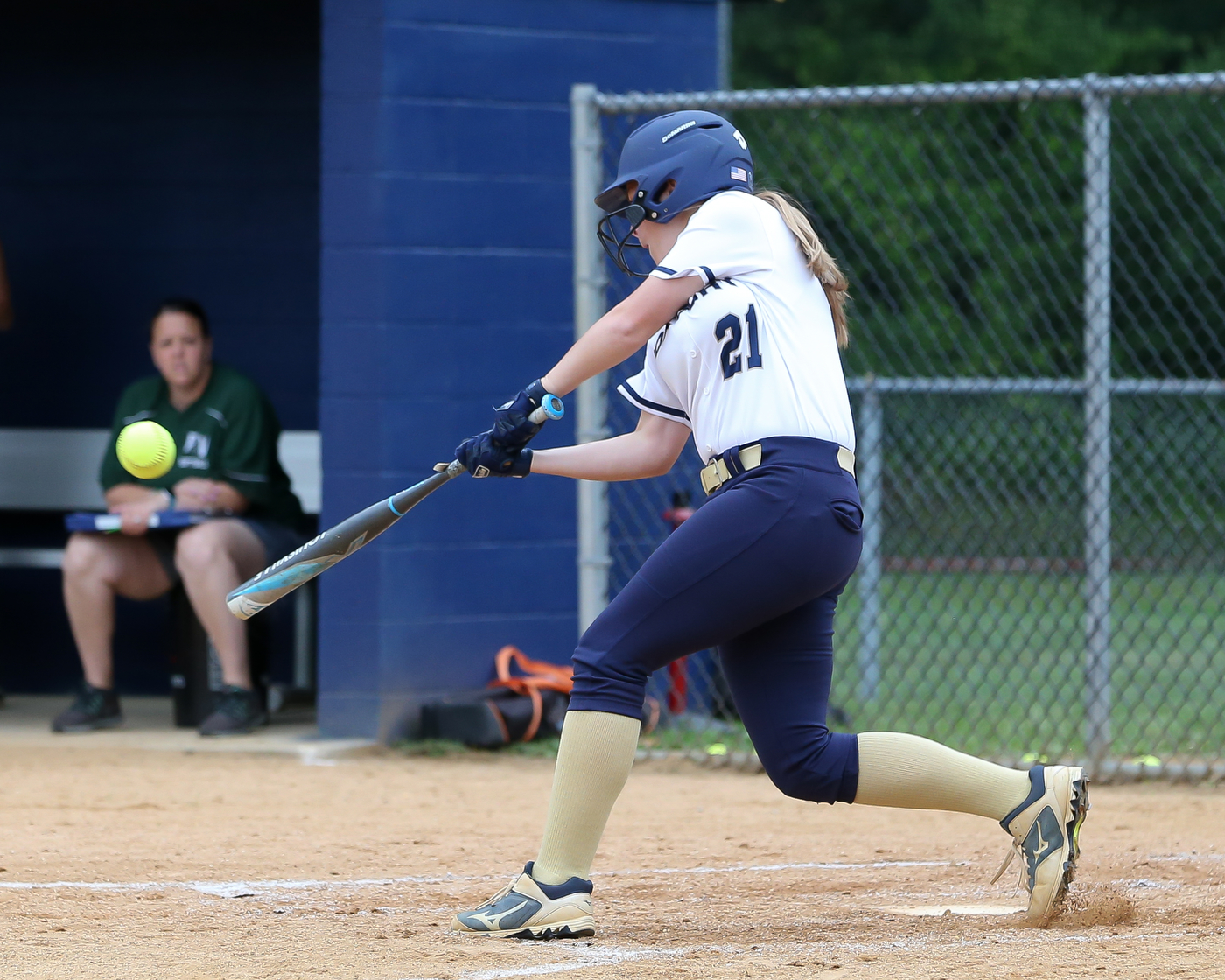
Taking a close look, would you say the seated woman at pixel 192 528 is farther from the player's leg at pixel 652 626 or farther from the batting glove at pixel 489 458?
the player's leg at pixel 652 626

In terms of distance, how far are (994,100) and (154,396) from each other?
3715 millimetres

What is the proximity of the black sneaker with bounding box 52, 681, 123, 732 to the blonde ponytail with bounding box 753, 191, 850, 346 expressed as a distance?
4.26 meters

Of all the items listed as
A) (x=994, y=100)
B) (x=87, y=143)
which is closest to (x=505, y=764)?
(x=994, y=100)

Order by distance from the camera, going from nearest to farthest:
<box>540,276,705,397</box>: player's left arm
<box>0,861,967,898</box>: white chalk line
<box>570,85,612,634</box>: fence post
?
1. <box>540,276,705,397</box>: player's left arm
2. <box>0,861,967,898</box>: white chalk line
3. <box>570,85,612,634</box>: fence post

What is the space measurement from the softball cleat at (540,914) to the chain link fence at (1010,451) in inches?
109

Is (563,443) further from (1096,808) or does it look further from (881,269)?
(881,269)

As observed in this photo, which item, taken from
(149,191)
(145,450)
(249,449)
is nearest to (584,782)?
(145,450)

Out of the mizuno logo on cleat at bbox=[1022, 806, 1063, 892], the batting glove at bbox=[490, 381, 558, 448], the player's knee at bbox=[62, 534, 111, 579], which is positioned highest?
the batting glove at bbox=[490, 381, 558, 448]

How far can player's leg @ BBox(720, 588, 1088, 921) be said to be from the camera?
354cm

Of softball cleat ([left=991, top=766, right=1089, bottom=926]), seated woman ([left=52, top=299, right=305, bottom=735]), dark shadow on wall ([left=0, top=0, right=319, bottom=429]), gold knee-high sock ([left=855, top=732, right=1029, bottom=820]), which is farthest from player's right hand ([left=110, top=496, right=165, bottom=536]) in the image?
softball cleat ([left=991, top=766, right=1089, bottom=926])

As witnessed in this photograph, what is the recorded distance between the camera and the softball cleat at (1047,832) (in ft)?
11.7

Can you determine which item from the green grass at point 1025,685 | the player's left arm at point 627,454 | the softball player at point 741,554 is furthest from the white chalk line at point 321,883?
the green grass at point 1025,685

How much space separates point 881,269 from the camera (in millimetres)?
17531

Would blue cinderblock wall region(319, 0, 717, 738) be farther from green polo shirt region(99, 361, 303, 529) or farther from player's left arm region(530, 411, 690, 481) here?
player's left arm region(530, 411, 690, 481)
